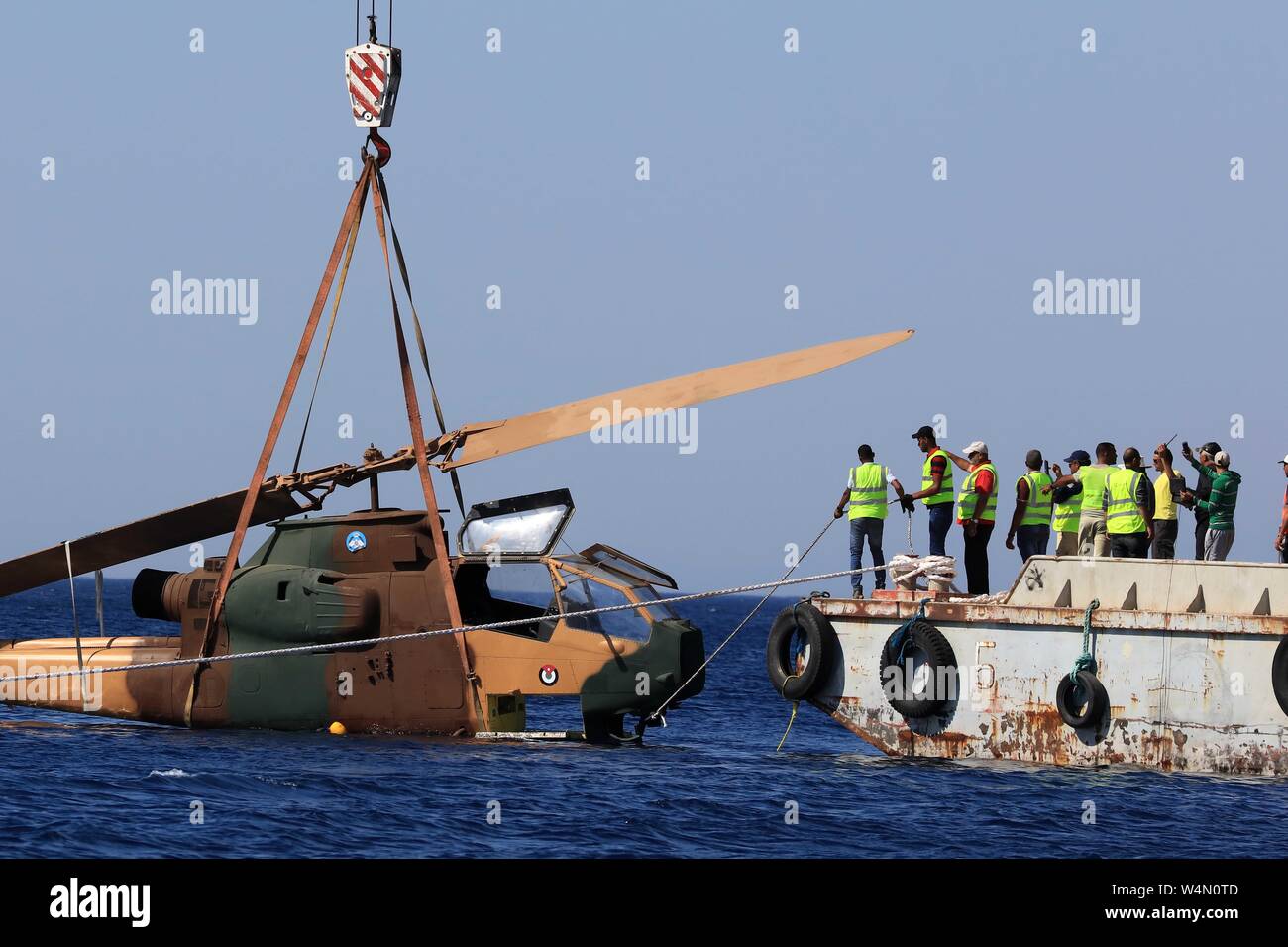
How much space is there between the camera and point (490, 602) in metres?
24.1

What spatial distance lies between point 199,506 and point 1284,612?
13.9 m

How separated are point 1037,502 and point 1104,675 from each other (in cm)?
292

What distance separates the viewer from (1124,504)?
2080 centimetres

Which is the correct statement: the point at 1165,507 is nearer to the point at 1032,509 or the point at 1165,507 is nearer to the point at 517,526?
the point at 1032,509

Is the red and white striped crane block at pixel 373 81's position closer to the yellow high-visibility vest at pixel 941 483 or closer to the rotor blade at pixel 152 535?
the rotor blade at pixel 152 535

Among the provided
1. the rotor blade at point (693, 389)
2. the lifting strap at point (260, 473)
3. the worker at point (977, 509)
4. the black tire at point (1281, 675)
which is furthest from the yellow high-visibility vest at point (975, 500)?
the lifting strap at point (260, 473)

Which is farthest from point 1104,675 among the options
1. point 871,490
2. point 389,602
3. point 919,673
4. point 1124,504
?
point 389,602

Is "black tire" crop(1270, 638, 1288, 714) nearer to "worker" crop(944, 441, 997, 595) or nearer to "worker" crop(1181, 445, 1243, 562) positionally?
"worker" crop(1181, 445, 1243, 562)

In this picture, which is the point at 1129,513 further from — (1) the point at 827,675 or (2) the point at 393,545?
(2) the point at 393,545

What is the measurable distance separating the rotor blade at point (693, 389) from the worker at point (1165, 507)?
3526mm

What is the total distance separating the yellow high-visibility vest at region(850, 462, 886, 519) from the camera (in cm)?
2222

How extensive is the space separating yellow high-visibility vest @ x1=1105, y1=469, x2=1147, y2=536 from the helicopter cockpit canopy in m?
6.78
